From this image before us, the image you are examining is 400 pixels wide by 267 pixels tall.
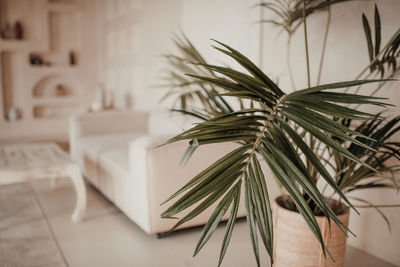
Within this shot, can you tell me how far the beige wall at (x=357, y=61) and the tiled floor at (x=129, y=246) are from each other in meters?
0.10

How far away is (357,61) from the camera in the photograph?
79.9 inches

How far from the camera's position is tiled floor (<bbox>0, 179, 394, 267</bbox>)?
1.96m

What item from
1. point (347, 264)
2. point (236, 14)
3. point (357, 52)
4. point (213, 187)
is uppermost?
point (236, 14)

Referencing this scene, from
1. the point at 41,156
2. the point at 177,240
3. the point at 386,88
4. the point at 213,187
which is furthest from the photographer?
the point at 41,156

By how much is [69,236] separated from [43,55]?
452cm

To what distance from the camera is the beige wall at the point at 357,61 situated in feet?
6.16

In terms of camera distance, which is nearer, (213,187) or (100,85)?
(213,187)

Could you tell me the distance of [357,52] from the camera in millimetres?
2025

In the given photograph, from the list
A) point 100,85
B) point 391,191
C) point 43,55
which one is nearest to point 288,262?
point 391,191

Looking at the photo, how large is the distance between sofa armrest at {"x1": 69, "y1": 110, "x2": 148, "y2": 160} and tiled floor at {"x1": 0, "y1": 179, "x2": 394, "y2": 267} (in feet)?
3.76

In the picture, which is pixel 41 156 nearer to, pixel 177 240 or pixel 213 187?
pixel 177 240

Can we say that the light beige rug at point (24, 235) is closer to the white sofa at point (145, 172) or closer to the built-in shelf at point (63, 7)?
the white sofa at point (145, 172)

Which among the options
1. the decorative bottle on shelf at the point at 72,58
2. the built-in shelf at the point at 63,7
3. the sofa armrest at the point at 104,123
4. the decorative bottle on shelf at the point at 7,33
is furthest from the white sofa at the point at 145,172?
the built-in shelf at the point at 63,7

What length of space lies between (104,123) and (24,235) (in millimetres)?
1764
